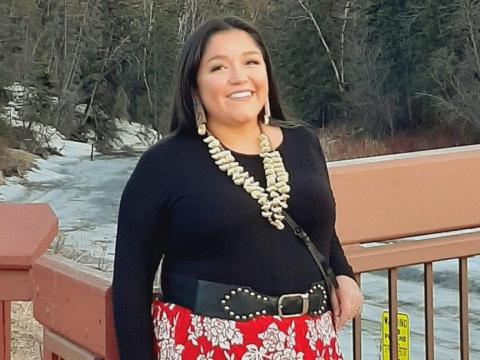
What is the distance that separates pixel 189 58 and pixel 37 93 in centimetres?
2576

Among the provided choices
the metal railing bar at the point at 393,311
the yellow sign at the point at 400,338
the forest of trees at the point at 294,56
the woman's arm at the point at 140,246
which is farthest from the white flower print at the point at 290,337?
the forest of trees at the point at 294,56

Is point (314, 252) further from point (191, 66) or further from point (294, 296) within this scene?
point (191, 66)

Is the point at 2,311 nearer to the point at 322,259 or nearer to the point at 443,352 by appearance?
the point at 322,259

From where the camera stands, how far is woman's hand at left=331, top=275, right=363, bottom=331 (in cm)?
206

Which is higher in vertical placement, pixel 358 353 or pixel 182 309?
pixel 182 309

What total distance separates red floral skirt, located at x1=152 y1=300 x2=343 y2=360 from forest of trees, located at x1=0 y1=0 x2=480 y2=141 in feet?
82.5

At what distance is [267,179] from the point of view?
198cm

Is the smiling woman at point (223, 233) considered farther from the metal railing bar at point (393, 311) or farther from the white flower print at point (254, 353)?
the metal railing bar at point (393, 311)

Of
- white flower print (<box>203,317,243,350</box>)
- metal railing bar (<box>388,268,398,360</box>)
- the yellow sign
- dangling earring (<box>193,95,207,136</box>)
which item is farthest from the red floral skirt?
the yellow sign

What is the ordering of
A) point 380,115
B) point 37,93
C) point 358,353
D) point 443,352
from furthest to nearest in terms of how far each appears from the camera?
point 380,115
point 37,93
point 443,352
point 358,353

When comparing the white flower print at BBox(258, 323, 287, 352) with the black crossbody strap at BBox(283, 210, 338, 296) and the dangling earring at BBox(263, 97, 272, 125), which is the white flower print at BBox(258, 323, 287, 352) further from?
the dangling earring at BBox(263, 97, 272, 125)

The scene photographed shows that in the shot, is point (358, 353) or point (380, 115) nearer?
point (358, 353)

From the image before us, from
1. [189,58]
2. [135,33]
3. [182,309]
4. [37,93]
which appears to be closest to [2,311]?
[182,309]

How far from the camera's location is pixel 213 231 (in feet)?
6.28
